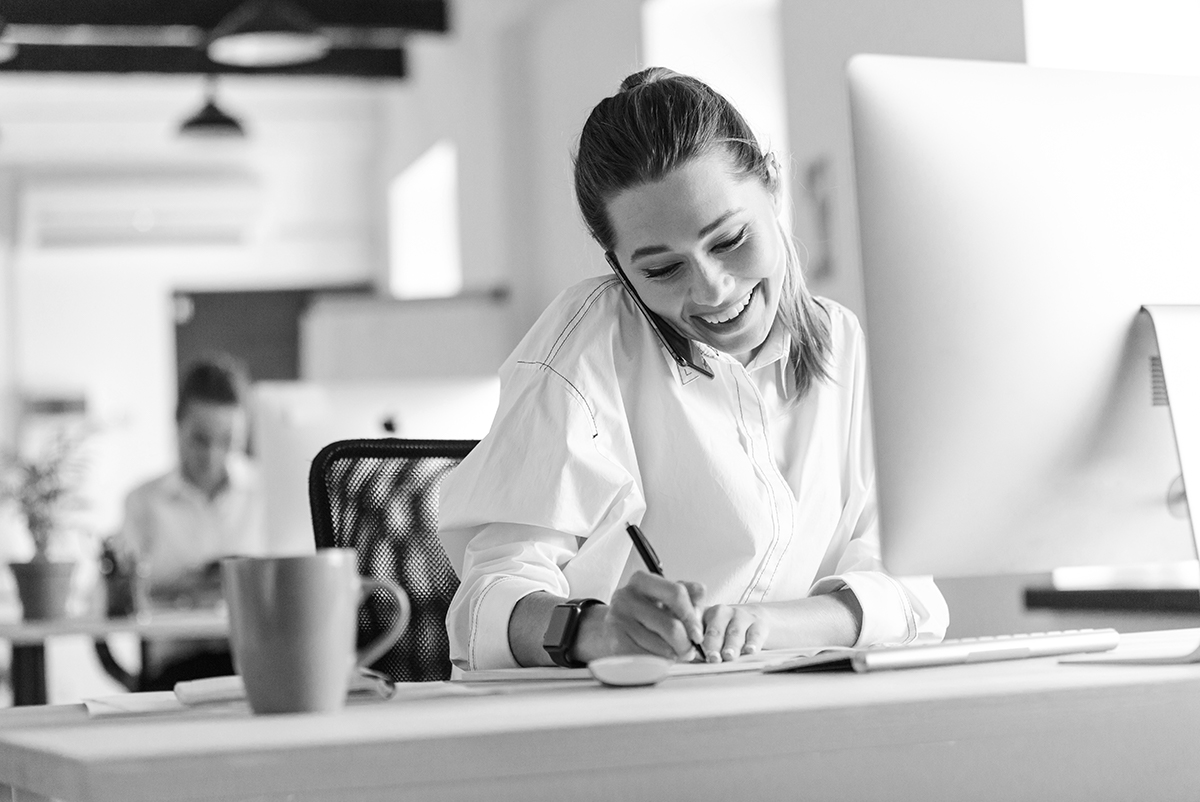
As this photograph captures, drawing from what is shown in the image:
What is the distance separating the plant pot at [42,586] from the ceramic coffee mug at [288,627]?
2.74m

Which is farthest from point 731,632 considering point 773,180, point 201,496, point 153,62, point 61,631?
point 153,62

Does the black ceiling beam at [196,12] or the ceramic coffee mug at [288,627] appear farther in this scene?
the black ceiling beam at [196,12]

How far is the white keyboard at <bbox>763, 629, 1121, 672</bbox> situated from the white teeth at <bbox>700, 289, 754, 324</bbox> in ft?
1.65

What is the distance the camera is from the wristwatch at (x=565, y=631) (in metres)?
1.22

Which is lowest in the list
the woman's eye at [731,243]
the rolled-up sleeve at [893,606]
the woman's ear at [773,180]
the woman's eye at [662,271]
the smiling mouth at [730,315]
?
the rolled-up sleeve at [893,606]

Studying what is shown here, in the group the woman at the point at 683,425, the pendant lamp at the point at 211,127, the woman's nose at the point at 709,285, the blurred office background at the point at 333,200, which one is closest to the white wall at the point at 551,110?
the blurred office background at the point at 333,200

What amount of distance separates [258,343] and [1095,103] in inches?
326

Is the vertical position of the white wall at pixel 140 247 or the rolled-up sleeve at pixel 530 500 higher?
the white wall at pixel 140 247

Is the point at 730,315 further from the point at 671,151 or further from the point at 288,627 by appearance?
the point at 288,627

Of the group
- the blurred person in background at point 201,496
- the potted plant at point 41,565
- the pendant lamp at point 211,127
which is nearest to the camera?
the potted plant at point 41,565

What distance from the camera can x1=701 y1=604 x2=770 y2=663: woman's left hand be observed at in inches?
46.9

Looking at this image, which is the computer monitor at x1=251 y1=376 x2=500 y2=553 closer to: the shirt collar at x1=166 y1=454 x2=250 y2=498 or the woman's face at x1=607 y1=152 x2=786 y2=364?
the woman's face at x1=607 y1=152 x2=786 y2=364

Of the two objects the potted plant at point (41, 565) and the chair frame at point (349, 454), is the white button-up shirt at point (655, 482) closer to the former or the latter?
the chair frame at point (349, 454)

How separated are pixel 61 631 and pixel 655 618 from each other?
231 cm
